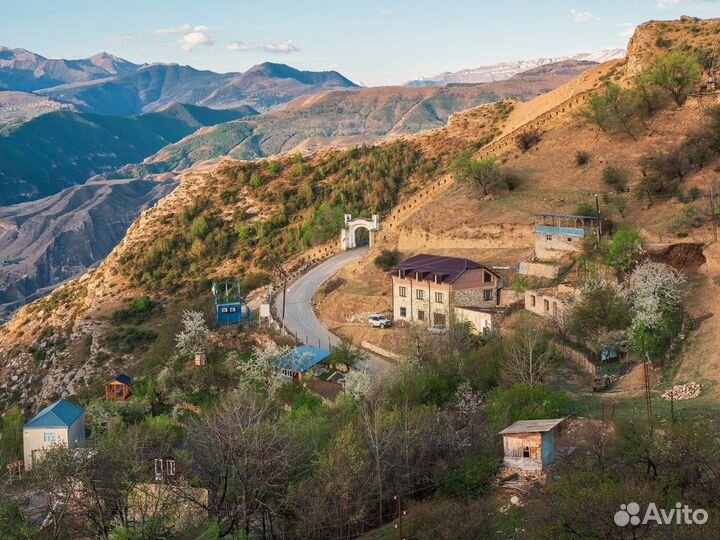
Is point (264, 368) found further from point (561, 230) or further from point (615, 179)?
point (615, 179)

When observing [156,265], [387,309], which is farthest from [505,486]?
[156,265]

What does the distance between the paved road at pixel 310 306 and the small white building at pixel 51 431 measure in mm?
12981

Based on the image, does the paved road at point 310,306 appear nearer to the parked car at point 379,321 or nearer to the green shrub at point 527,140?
the parked car at point 379,321

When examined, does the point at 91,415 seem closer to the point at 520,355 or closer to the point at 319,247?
the point at 520,355

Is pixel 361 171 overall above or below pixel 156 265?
above

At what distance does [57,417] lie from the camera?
38906 millimetres

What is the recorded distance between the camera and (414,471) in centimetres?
2486

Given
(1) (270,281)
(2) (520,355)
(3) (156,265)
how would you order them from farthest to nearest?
1. (3) (156,265)
2. (1) (270,281)
3. (2) (520,355)

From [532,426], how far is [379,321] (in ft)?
68.9

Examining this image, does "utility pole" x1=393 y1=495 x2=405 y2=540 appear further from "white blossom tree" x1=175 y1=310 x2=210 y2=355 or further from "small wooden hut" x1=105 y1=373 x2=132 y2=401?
"small wooden hut" x1=105 y1=373 x2=132 y2=401

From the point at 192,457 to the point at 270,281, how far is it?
3490cm

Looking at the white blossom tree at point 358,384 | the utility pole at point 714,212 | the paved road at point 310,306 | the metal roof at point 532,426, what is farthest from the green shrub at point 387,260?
the metal roof at point 532,426

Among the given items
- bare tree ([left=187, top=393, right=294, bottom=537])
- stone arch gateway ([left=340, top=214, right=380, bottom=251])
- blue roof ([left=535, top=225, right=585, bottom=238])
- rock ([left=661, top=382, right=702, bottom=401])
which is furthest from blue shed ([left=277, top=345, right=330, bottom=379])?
stone arch gateway ([left=340, top=214, right=380, bottom=251])

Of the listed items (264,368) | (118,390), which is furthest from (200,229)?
(264,368)
